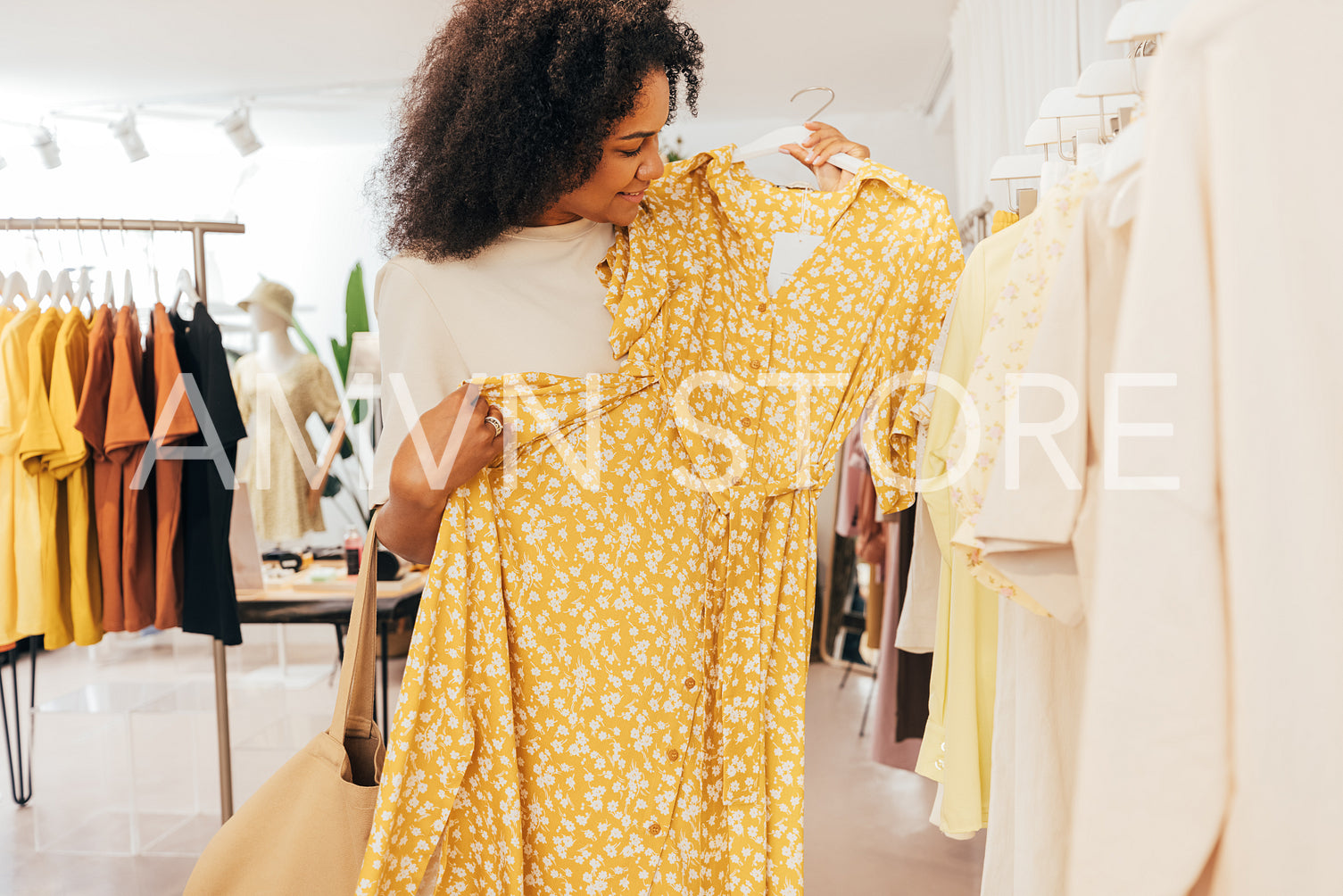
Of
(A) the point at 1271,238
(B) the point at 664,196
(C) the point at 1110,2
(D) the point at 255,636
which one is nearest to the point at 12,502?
(B) the point at 664,196

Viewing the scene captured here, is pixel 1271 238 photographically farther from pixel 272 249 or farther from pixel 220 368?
pixel 272 249

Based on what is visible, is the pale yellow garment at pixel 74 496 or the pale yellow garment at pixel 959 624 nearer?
the pale yellow garment at pixel 959 624

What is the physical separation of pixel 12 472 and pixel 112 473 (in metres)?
0.28

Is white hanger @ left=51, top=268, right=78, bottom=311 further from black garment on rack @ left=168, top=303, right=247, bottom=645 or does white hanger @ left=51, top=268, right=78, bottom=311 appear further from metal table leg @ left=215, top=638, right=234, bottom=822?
metal table leg @ left=215, top=638, right=234, bottom=822

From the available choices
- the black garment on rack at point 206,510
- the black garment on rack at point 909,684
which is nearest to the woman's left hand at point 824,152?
the black garment on rack at point 909,684

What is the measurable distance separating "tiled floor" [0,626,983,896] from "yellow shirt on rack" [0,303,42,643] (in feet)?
2.47

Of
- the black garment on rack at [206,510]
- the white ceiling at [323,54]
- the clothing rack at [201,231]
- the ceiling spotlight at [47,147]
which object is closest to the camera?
the clothing rack at [201,231]

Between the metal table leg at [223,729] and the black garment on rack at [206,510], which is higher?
the black garment on rack at [206,510]

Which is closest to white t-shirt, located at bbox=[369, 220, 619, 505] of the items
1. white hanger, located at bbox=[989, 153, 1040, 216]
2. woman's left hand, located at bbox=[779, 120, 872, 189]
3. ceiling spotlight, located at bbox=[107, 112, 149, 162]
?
woman's left hand, located at bbox=[779, 120, 872, 189]

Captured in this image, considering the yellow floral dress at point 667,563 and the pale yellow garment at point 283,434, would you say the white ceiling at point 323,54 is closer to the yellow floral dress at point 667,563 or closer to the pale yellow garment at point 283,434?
the pale yellow garment at point 283,434

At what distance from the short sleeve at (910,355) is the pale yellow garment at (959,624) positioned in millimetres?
54

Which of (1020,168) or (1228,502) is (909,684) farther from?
(1228,502)

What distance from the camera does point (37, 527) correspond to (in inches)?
94.0

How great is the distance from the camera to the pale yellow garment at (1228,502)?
2.22ft
